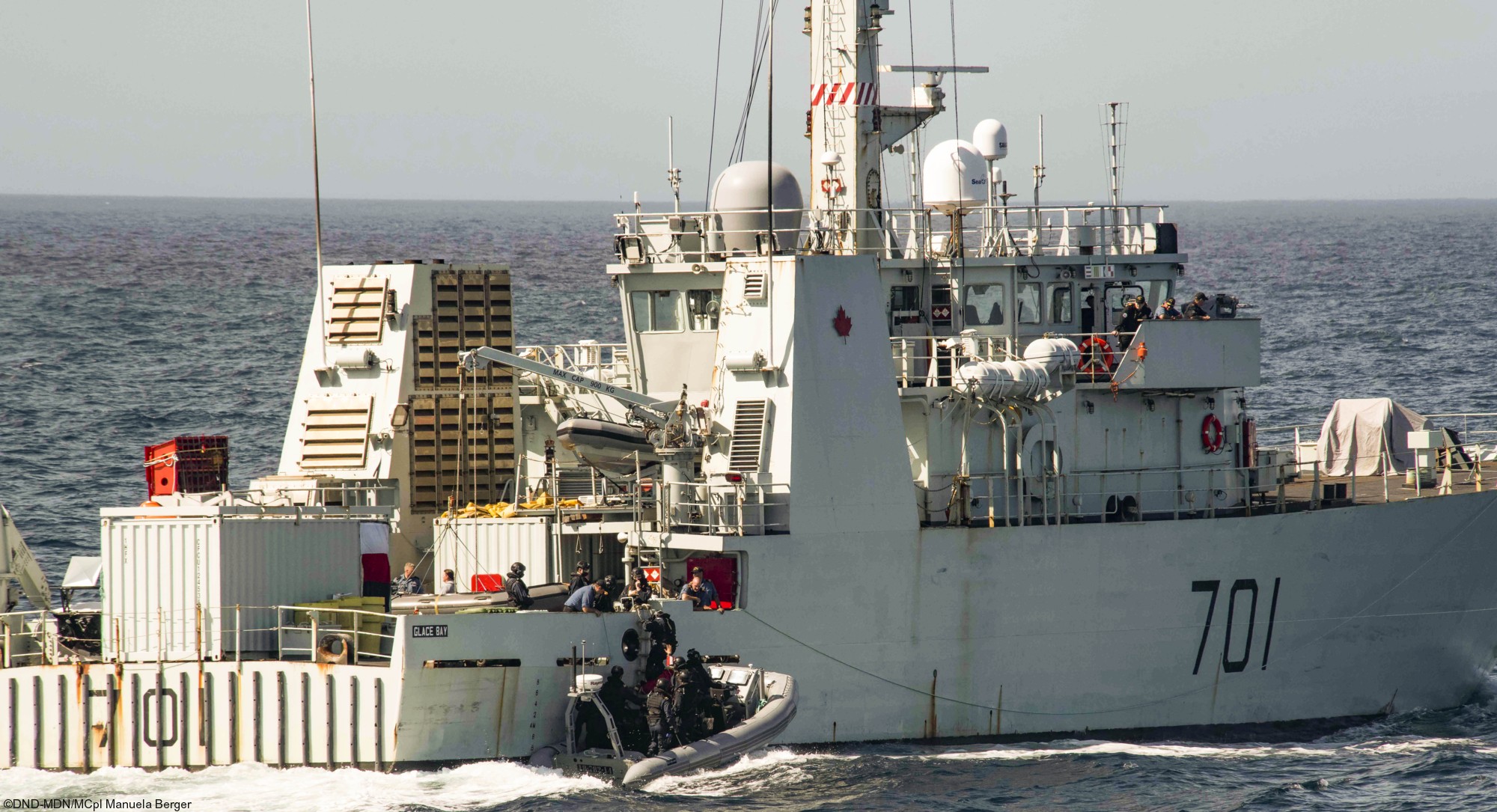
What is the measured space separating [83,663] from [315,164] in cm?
665

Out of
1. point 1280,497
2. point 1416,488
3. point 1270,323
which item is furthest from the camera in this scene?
point 1270,323

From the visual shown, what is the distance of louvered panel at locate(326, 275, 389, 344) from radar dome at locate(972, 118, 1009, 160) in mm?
8865

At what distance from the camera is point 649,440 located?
77.5 ft

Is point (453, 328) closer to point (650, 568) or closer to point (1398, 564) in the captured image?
point (650, 568)

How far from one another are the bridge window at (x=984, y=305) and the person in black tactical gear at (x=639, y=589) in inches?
245

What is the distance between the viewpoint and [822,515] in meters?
22.7

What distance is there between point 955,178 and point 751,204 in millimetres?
3092

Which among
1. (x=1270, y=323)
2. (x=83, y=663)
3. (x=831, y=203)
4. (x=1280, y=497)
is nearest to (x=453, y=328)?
(x=831, y=203)

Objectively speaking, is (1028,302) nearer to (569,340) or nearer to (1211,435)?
(1211,435)

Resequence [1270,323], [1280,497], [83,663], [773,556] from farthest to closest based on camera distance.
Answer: [1270,323]
[1280,497]
[773,556]
[83,663]

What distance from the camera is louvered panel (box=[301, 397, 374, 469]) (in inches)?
1016

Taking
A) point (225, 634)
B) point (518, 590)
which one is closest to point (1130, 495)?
point (518, 590)

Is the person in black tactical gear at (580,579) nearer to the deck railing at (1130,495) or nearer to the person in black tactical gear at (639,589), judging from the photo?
the person in black tactical gear at (639,589)

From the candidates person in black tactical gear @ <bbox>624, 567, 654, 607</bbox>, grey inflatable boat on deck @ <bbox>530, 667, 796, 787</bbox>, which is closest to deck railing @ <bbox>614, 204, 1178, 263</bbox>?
person in black tactical gear @ <bbox>624, 567, 654, 607</bbox>
